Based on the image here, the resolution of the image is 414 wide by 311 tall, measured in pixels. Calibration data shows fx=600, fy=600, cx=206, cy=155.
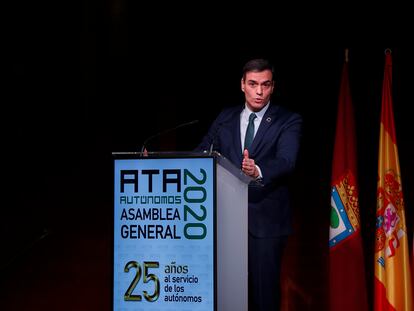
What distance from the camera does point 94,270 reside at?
13.1ft

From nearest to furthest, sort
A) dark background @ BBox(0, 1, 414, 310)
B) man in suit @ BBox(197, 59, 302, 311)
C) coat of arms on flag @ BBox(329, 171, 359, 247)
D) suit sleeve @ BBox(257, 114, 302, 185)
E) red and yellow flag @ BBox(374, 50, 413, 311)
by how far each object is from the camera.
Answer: suit sleeve @ BBox(257, 114, 302, 185) → man in suit @ BBox(197, 59, 302, 311) → red and yellow flag @ BBox(374, 50, 413, 311) → coat of arms on flag @ BBox(329, 171, 359, 247) → dark background @ BBox(0, 1, 414, 310)

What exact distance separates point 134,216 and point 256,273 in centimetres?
65

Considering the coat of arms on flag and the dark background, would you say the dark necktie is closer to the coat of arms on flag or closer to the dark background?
the coat of arms on flag

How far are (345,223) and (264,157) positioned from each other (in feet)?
3.12

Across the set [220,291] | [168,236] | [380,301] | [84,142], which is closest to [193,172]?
[168,236]

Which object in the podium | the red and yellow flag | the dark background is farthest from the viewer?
the dark background

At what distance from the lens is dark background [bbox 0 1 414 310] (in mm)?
3625

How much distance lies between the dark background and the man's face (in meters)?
1.04

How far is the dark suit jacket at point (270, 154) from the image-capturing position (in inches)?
100

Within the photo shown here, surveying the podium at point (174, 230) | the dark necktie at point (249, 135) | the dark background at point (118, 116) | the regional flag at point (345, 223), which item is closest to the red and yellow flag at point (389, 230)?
the regional flag at point (345, 223)

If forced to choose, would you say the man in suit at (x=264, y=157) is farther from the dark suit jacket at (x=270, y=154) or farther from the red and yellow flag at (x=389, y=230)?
the red and yellow flag at (x=389, y=230)

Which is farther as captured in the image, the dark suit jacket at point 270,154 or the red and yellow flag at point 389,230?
the red and yellow flag at point 389,230

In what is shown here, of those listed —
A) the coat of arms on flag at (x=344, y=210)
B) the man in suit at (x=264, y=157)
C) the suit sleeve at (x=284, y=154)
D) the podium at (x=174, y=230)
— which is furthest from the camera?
the coat of arms on flag at (x=344, y=210)

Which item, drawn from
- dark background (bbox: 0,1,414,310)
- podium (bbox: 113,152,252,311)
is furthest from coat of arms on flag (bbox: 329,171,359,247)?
podium (bbox: 113,152,252,311)
